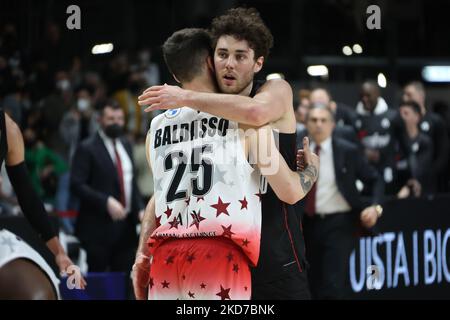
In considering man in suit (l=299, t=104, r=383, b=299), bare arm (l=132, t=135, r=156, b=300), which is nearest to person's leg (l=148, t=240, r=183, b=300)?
bare arm (l=132, t=135, r=156, b=300)

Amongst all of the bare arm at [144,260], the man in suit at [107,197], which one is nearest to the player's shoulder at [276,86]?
the bare arm at [144,260]

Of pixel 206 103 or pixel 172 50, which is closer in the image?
pixel 206 103

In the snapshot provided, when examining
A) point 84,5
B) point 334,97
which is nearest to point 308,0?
point 334,97

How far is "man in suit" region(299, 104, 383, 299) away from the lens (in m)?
8.76

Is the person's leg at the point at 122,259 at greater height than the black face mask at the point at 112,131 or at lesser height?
lesser

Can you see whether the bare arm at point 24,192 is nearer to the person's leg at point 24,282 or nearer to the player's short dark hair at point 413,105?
the person's leg at point 24,282

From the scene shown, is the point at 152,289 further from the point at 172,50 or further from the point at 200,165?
the point at 172,50

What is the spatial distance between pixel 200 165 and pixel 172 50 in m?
0.66

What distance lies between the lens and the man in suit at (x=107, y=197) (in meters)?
8.59

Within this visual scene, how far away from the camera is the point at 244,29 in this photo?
16.2 ft

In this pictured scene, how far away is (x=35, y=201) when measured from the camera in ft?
18.5

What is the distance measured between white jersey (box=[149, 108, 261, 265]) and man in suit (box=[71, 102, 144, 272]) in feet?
12.6

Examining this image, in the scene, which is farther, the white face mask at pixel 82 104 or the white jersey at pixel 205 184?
the white face mask at pixel 82 104

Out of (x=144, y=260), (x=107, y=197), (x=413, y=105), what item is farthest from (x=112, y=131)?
(x=413, y=105)
